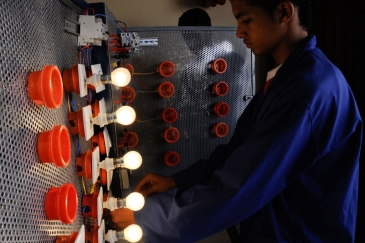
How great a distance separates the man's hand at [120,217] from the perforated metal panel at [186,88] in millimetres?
589

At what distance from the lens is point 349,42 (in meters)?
1.43

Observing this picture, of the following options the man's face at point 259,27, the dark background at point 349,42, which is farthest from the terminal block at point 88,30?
the dark background at point 349,42

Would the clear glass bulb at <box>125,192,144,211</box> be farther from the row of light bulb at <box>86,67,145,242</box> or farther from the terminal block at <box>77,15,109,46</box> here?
the terminal block at <box>77,15,109,46</box>

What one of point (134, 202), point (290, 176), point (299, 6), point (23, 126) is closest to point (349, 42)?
point (299, 6)

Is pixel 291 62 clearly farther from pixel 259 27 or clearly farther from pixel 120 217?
pixel 120 217

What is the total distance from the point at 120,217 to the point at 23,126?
0.53 m

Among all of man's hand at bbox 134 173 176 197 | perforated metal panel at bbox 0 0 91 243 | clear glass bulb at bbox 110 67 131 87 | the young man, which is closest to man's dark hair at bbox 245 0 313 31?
the young man

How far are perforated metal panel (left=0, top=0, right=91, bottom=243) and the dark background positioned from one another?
1.32 m

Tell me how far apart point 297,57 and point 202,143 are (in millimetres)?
777

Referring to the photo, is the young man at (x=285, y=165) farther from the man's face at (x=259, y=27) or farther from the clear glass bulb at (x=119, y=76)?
Answer: the clear glass bulb at (x=119, y=76)

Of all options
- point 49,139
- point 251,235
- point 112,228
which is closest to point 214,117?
point 251,235

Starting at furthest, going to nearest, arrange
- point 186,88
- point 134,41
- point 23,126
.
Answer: point 186,88 < point 134,41 < point 23,126

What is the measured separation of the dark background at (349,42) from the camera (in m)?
1.36

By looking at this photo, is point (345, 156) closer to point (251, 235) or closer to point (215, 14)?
point (251, 235)
